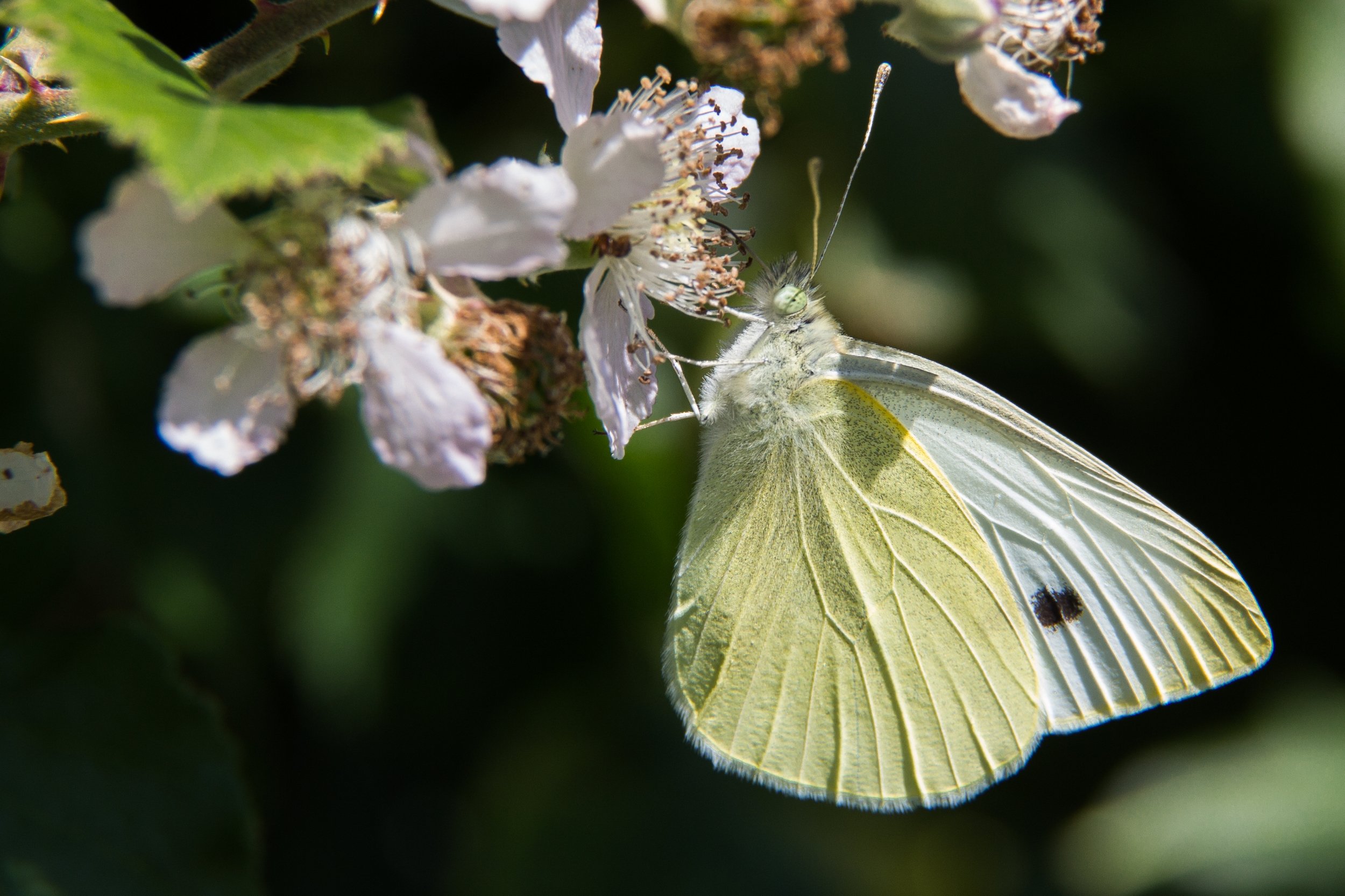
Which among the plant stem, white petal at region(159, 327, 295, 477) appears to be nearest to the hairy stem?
the plant stem

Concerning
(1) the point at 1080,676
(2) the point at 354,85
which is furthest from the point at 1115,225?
(2) the point at 354,85

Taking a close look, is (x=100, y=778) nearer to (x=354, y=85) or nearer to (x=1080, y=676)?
(x=354, y=85)

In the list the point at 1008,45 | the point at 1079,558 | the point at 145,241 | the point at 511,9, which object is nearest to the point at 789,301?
the point at 1008,45

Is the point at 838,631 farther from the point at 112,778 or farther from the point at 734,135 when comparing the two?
the point at 112,778

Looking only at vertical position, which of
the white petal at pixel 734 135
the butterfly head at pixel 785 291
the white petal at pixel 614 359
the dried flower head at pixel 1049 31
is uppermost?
the dried flower head at pixel 1049 31

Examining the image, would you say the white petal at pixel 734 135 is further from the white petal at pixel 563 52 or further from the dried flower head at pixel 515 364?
the dried flower head at pixel 515 364

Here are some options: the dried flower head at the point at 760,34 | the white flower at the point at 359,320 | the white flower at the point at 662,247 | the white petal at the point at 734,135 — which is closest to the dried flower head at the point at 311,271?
the white flower at the point at 359,320
